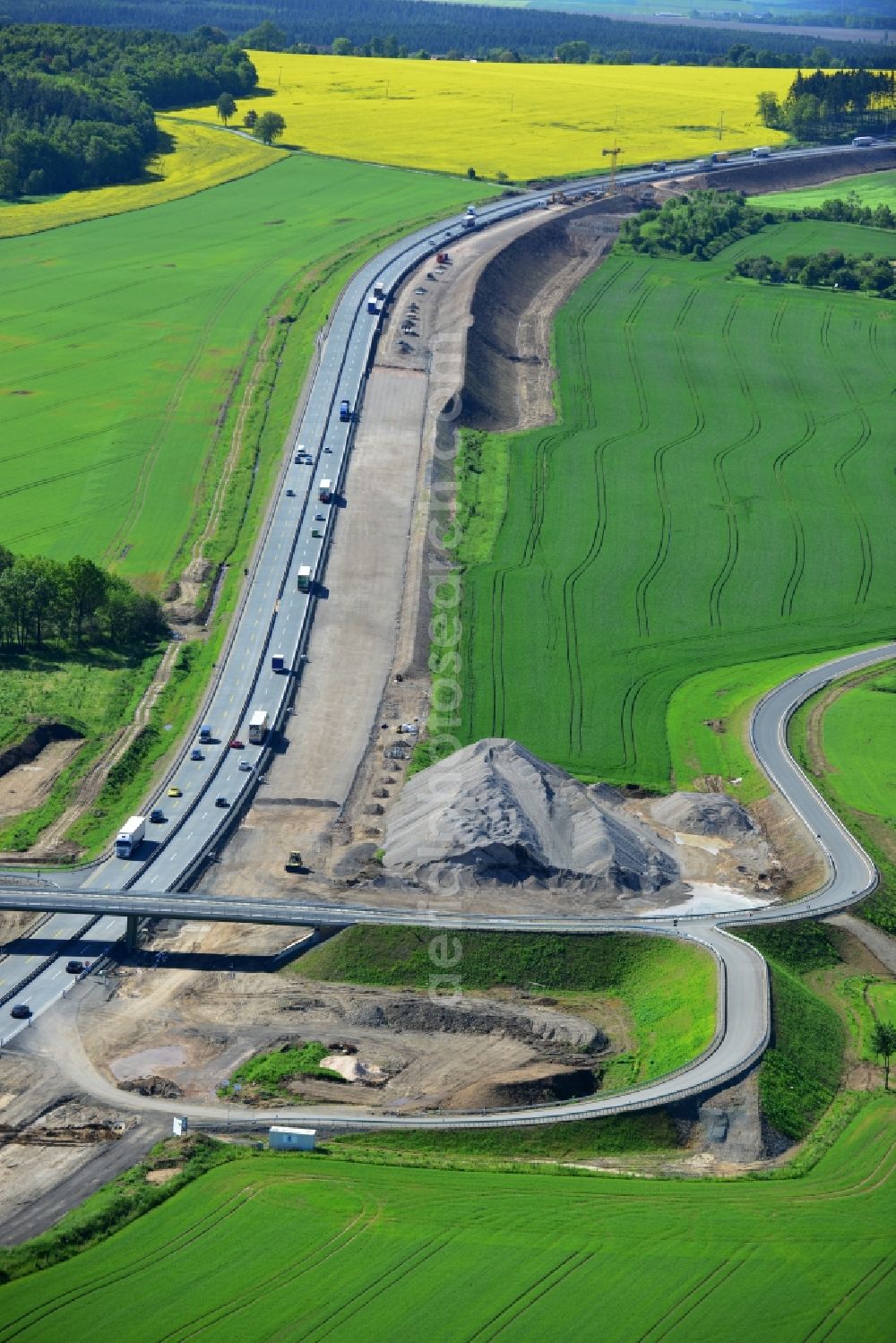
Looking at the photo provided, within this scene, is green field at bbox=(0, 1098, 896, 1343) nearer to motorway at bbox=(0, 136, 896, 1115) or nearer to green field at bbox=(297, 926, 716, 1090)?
motorway at bbox=(0, 136, 896, 1115)

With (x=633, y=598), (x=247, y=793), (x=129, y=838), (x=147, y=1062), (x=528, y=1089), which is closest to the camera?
(x=528, y=1089)

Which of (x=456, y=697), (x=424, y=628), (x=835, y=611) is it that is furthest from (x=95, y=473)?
(x=835, y=611)

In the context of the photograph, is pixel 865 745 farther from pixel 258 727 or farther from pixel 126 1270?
pixel 126 1270

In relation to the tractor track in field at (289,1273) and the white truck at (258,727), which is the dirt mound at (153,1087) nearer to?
the tractor track in field at (289,1273)

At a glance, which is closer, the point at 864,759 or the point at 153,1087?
the point at 153,1087

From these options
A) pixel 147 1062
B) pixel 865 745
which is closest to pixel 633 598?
pixel 865 745

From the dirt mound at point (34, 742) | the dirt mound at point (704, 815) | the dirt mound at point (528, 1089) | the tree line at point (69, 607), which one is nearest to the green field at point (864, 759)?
the dirt mound at point (704, 815)
